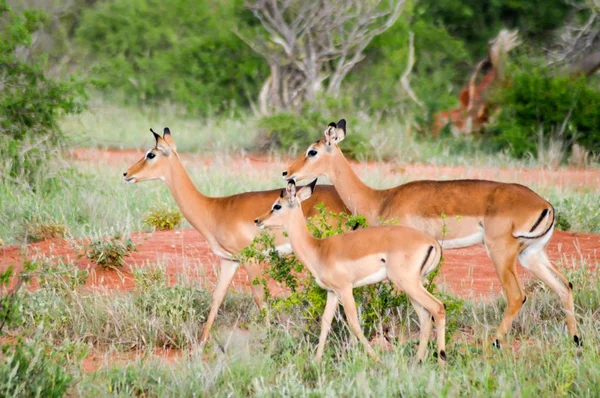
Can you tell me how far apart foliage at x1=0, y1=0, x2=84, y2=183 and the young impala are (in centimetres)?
586

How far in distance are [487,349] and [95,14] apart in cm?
1991

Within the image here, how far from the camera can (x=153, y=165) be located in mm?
7566

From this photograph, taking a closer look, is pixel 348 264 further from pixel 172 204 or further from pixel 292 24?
pixel 292 24

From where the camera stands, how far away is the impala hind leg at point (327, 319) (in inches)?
234

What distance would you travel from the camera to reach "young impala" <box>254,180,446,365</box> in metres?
5.82

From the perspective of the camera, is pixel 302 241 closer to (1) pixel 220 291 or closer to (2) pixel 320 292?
(2) pixel 320 292

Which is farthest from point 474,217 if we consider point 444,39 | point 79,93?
point 444,39

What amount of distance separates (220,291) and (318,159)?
1.30 m

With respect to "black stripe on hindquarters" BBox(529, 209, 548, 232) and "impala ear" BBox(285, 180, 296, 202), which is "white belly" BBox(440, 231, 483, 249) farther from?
"impala ear" BBox(285, 180, 296, 202)

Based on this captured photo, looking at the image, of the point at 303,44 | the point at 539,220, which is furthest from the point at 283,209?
the point at 303,44

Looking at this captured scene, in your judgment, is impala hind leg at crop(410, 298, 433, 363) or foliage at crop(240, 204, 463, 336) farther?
foliage at crop(240, 204, 463, 336)

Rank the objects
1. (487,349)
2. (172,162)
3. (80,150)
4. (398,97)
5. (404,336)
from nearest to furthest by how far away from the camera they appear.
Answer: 1. (487,349)
2. (404,336)
3. (172,162)
4. (80,150)
5. (398,97)

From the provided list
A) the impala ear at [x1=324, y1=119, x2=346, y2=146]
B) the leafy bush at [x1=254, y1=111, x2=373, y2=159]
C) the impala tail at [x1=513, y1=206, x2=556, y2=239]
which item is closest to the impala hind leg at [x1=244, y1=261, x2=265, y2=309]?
the impala ear at [x1=324, y1=119, x2=346, y2=146]

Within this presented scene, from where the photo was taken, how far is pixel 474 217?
7016mm
